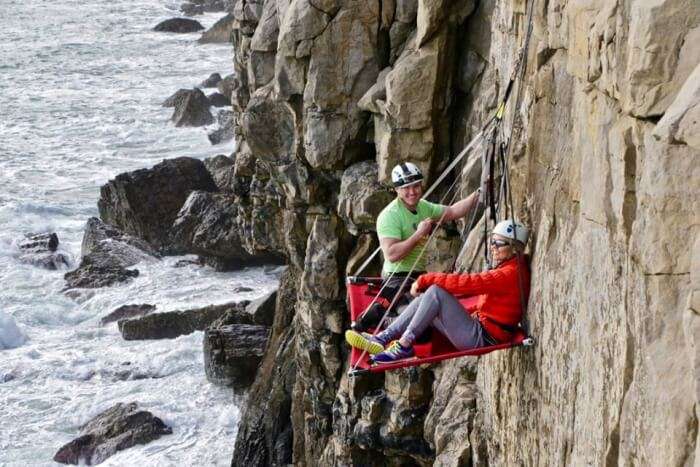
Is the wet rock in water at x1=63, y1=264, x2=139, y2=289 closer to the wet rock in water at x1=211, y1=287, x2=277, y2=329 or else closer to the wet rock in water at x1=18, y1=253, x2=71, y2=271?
the wet rock in water at x1=18, y1=253, x2=71, y2=271

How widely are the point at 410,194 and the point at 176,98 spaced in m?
41.0

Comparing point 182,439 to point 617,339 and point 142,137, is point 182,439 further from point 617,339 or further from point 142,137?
point 142,137

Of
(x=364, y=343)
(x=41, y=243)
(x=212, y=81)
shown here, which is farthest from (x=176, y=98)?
(x=364, y=343)

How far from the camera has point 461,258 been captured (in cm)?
1462

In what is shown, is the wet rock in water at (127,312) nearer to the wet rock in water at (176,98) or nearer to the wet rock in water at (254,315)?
the wet rock in water at (254,315)

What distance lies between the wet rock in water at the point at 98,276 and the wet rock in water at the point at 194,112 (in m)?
15.8

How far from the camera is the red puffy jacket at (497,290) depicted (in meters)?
10.5

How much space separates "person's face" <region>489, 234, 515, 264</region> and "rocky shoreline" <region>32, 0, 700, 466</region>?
279 millimetres

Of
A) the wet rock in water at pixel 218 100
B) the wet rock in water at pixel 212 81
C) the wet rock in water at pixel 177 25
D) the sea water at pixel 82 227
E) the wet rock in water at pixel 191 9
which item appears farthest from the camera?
the wet rock in water at pixel 191 9

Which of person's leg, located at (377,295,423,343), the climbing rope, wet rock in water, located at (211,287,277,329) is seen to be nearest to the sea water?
wet rock in water, located at (211,287,277,329)

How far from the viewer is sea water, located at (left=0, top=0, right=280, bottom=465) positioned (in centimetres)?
2612

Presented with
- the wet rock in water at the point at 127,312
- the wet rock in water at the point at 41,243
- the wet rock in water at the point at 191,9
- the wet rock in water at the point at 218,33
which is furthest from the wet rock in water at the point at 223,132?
the wet rock in water at the point at 191,9

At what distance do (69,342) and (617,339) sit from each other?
25.0 meters

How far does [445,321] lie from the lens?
1087 cm
